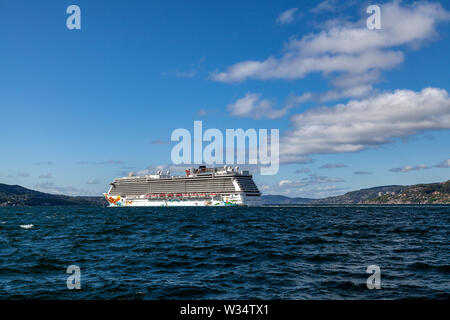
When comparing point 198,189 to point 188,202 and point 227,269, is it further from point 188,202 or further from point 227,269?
point 227,269

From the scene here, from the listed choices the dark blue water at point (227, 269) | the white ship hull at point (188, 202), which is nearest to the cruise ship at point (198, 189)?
the white ship hull at point (188, 202)

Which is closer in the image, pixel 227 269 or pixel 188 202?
pixel 227 269

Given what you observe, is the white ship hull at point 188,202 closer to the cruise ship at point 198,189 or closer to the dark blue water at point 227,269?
the cruise ship at point 198,189

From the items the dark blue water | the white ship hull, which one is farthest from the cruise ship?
the dark blue water

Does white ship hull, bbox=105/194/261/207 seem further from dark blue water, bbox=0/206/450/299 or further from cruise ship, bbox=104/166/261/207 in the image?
dark blue water, bbox=0/206/450/299

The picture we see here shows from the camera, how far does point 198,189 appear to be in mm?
170750

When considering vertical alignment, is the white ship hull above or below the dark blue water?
below

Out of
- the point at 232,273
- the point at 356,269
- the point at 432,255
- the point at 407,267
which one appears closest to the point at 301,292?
the point at 232,273

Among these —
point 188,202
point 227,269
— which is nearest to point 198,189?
point 188,202

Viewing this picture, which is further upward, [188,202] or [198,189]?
[198,189]

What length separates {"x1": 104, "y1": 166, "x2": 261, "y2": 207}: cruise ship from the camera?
537ft
